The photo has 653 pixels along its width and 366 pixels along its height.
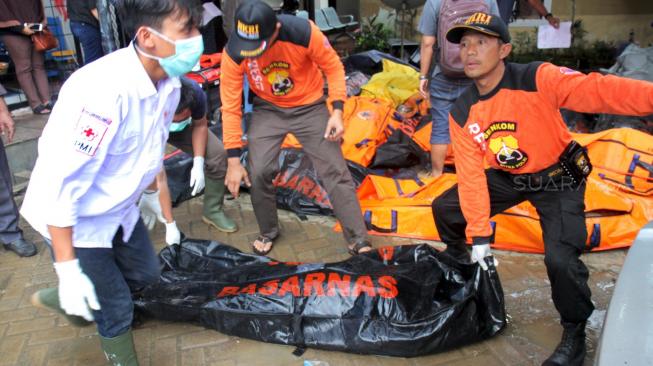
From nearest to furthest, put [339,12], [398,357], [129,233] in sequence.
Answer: [129,233] < [398,357] < [339,12]

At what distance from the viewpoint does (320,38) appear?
3.23 meters

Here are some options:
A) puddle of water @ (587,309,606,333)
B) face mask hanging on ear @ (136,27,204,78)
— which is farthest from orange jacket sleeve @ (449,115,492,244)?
face mask hanging on ear @ (136,27,204,78)

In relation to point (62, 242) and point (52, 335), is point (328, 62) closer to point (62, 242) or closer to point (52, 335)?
point (62, 242)

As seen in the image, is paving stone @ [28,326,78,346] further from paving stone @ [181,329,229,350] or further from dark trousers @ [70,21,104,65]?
dark trousers @ [70,21,104,65]

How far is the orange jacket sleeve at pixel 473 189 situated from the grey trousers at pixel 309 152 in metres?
0.97

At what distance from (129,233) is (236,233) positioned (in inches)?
70.9

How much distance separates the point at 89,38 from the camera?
17.9 ft

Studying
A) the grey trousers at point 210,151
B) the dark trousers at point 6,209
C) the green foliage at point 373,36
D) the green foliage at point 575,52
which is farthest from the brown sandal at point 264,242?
the green foliage at point 575,52

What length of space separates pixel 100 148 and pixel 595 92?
199 centimetres

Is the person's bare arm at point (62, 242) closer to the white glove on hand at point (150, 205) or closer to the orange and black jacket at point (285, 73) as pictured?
the white glove on hand at point (150, 205)

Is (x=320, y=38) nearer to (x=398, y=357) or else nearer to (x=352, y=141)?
(x=352, y=141)

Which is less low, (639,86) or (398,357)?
(639,86)

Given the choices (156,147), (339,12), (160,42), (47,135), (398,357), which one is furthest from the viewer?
(339,12)

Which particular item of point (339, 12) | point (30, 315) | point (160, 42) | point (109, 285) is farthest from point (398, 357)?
point (339, 12)
